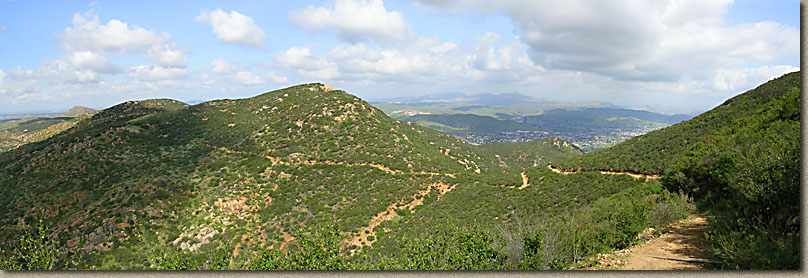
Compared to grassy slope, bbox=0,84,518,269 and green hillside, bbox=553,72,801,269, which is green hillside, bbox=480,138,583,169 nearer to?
grassy slope, bbox=0,84,518,269

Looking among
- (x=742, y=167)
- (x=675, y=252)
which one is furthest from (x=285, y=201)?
(x=742, y=167)

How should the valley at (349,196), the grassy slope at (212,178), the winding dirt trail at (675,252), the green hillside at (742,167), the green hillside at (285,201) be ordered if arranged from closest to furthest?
the green hillside at (742,167) → the winding dirt trail at (675,252) → the valley at (349,196) → the green hillside at (285,201) → the grassy slope at (212,178)

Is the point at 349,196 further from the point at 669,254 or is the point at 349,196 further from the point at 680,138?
the point at 680,138

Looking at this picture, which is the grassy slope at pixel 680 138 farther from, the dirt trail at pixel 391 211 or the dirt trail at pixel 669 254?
the dirt trail at pixel 669 254

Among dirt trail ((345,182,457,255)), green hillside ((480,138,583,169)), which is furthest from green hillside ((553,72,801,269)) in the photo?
green hillside ((480,138,583,169))

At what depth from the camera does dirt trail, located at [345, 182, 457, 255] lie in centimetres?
2248

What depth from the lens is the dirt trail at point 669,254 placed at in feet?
27.5

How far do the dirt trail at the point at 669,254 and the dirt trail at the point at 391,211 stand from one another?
604 inches

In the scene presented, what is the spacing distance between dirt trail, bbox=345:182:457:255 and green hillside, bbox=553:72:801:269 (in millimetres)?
11220

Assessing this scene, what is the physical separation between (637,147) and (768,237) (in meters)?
21.0

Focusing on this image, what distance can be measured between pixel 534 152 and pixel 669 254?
62464 mm

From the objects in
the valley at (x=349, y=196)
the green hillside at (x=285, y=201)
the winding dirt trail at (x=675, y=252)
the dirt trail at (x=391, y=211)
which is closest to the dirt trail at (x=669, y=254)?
the winding dirt trail at (x=675, y=252)

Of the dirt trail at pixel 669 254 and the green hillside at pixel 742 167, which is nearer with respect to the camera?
the green hillside at pixel 742 167

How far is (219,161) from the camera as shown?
101 feet
